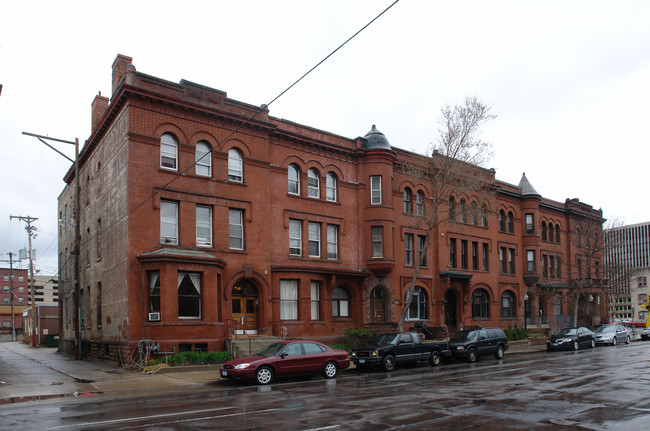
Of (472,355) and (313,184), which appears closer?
(472,355)

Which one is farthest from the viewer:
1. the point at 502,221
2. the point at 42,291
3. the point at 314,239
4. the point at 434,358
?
the point at 42,291

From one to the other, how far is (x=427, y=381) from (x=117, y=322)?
1415 centimetres

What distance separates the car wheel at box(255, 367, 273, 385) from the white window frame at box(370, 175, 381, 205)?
55.0ft

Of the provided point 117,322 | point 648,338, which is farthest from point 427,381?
point 648,338

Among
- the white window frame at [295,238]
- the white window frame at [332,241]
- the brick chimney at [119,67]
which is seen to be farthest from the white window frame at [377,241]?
the brick chimney at [119,67]

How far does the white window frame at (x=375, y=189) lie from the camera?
107ft

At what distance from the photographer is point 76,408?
1298cm

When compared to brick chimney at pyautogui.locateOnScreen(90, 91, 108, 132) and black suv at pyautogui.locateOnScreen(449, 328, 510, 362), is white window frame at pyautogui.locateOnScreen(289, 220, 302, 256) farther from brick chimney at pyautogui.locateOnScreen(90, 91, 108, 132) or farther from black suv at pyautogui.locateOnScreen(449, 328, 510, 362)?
brick chimney at pyautogui.locateOnScreen(90, 91, 108, 132)

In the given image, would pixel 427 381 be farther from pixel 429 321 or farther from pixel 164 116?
pixel 429 321

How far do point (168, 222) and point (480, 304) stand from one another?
2517cm

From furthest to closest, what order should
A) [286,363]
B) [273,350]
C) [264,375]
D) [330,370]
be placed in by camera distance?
1. [330,370]
2. [273,350]
3. [286,363]
4. [264,375]

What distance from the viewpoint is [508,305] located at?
42.8 meters

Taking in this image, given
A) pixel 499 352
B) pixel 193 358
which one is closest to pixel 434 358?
pixel 499 352

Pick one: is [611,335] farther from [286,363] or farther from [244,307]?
[286,363]
